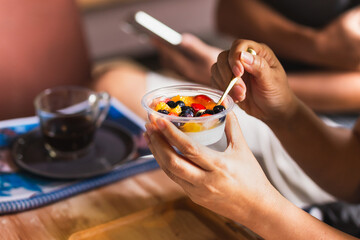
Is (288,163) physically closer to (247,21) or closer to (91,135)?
(91,135)

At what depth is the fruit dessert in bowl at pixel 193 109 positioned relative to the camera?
1.98ft

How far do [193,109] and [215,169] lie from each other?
0.14 metres

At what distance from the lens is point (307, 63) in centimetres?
162

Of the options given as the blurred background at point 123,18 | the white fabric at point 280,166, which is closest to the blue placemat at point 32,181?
the white fabric at point 280,166

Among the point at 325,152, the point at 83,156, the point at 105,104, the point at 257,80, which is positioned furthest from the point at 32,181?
the point at 325,152

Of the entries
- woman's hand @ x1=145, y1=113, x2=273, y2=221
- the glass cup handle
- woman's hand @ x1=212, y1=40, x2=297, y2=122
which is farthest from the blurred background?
woman's hand @ x1=145, y1=113, x2=273, y2=221

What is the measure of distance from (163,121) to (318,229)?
13.2 inches

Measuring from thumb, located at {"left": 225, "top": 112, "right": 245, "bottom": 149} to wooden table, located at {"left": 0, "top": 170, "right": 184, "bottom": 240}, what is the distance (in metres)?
A: 0.26

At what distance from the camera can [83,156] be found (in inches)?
37.0

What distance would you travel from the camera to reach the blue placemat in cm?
80

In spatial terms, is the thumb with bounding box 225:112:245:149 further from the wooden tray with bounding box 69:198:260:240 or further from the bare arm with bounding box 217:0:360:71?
the bare arm with bounding box 217:0:360:71

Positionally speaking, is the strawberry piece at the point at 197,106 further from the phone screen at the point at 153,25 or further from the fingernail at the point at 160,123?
the phone screen at the point at 153,25

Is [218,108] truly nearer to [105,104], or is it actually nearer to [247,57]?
[247,57]

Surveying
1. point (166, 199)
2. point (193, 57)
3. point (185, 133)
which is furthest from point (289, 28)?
point (185, 133)
